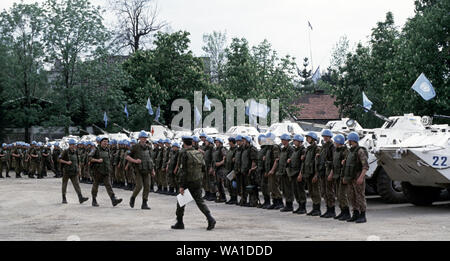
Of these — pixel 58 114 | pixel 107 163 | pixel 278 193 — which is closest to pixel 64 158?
pixel 107 163

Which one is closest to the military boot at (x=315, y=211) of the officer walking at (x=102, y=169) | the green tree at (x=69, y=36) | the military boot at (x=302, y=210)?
the military boot at (x=302, y=210)

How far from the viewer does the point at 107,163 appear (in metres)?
17.8

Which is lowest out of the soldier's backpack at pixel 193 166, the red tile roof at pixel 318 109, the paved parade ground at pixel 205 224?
the paved parade ground at pixel 205 224

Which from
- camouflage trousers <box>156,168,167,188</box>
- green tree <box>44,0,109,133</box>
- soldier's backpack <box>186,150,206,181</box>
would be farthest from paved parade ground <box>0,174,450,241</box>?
green tree <box>44,0,109,133</box>

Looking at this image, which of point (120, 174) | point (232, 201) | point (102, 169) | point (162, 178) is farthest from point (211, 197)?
point (120, 174)

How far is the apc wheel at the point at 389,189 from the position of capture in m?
18.3

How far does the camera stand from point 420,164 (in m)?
16.1

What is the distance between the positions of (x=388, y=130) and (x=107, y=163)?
26.4 feet

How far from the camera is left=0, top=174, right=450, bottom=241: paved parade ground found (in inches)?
460

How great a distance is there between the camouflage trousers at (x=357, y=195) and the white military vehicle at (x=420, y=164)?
282cm

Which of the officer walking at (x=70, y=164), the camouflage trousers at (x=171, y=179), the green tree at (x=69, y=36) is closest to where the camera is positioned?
the officer walking at (x=70, y=164)

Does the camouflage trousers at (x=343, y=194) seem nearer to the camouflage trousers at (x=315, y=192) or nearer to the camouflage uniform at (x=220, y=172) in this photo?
the camouflage trousers at (x=315, y=192)

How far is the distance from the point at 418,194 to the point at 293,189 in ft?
12.0
